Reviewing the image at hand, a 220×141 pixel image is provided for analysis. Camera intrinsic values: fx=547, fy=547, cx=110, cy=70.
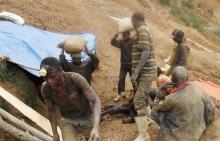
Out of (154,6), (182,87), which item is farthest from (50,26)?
(154,6)

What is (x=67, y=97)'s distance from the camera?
230 inches

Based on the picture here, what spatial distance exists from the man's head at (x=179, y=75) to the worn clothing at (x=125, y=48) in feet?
6.29

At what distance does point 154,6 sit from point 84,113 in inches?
661

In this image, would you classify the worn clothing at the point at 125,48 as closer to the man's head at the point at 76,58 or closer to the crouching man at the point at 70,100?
the man's head at the point at 76,58

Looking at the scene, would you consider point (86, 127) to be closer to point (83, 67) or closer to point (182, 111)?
point (182, 111)

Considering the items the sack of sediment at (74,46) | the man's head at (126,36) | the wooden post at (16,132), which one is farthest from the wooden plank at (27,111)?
the man's head at (126,36)

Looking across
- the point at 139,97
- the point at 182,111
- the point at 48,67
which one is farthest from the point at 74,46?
the point at 48,67

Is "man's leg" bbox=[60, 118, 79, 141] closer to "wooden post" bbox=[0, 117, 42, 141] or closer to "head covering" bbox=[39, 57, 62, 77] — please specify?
"head covering" bbox=[39, 57, 62, 77]

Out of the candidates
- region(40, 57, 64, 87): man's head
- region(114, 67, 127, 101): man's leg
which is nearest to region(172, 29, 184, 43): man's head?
region(114, 67, 127, 101): man's leg

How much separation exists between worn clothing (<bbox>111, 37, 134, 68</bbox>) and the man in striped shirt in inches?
31.2

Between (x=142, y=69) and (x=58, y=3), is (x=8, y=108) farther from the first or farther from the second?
(x=58, y=3)

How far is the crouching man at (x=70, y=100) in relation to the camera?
18.0 feet

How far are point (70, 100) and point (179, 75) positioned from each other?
162 cm

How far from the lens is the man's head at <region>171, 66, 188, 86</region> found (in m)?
6.84
